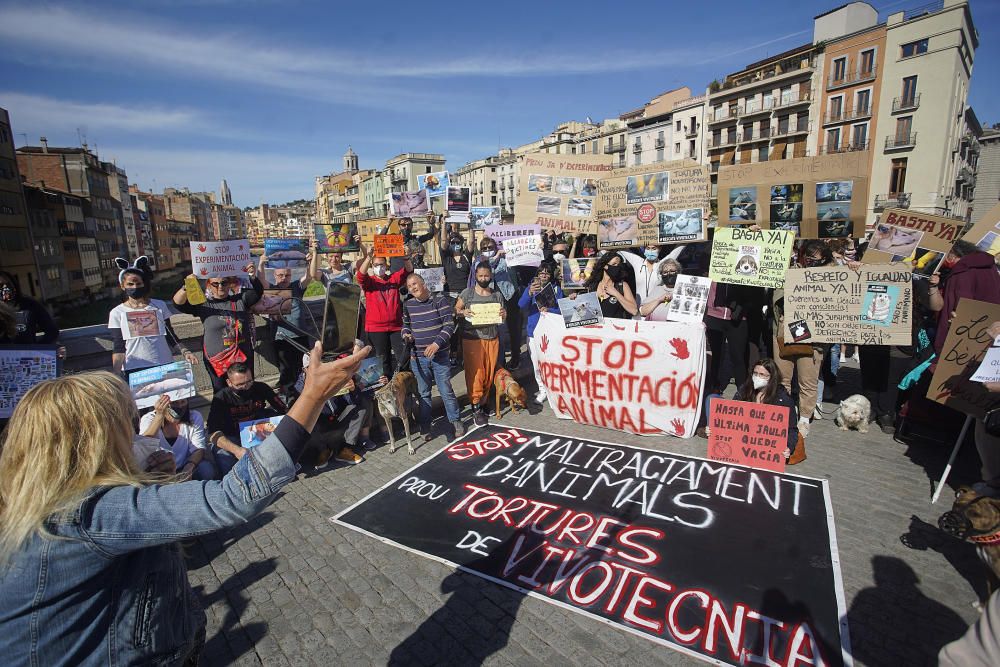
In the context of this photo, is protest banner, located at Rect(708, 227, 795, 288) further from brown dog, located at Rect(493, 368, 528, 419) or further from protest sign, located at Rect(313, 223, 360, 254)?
protest sign, located at Rect(313, 223, 360, 254)

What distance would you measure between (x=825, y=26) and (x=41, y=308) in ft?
174

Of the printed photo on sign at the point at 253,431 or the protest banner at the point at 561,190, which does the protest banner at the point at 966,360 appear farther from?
the printed photo on sign at the point at 253,431

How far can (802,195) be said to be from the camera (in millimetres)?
6227

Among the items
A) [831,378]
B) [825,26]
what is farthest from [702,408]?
[825,26]

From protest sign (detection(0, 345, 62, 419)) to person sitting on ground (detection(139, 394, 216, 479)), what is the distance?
2.78 ft

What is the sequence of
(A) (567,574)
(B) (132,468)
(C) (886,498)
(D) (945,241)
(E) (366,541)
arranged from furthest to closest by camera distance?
(D) (945,241), (C) (886,498), (E) (366,541), (A) (567,574), (B) (132,468)

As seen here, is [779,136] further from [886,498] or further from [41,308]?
[41,308]

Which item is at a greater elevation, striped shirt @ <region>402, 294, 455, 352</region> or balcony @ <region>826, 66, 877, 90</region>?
balcony @ <region>826, 66, 877, 90</region>

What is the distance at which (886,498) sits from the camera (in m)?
4.47

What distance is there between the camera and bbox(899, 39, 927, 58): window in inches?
1389

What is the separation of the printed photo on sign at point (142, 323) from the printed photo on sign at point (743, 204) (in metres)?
6.95

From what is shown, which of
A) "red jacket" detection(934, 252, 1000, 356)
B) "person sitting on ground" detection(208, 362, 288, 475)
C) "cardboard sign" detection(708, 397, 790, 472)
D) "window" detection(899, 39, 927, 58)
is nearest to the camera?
"cardboard sign" detection(708, 397, 790, 472)

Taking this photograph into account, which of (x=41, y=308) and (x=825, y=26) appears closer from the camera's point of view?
(x=41, y=308)

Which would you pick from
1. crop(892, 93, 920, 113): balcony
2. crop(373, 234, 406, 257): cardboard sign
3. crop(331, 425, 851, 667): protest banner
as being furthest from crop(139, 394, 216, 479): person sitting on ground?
crop(892, 93, 920, 113): balcony
